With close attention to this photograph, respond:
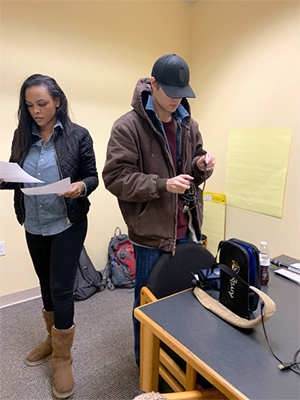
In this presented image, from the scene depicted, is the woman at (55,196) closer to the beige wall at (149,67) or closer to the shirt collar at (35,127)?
the shirt collar at (35,127)

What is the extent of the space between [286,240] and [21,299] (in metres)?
2.19

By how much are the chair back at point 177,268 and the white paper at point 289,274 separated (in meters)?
0.31

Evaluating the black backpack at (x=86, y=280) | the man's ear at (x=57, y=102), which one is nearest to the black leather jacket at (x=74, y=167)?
the man's ear at (x=57, y=102)

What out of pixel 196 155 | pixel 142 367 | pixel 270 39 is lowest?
pixel 142 367

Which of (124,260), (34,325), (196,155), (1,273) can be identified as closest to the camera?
(196,155)

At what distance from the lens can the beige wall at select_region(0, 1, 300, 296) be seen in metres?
2.11

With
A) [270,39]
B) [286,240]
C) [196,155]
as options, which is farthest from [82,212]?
[270,39]

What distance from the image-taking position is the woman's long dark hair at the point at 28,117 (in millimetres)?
1338

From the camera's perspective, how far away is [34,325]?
206cm

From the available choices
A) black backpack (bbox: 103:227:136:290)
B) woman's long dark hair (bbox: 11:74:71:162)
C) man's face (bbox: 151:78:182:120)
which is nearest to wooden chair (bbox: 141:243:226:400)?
man's face (bbox: 151:78:182:120)

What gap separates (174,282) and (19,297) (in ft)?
5.46

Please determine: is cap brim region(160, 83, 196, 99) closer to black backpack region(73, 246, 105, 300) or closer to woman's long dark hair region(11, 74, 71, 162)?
woman's long dark hair region(11, 74, 71, 162)

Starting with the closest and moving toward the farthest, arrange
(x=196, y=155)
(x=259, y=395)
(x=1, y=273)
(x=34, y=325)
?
(x=259, y=395) → (x=196, y=155) → (x=34, y=325) → (x=1, y=273)

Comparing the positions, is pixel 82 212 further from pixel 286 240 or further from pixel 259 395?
pixel 286 240
